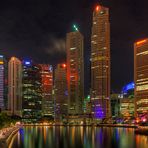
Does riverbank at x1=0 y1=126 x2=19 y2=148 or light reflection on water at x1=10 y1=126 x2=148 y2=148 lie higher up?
riverbank at x1=0 y1=126 x2=19 y2=148

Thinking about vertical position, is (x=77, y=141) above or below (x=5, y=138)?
below

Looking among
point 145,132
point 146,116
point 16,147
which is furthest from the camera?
point 146,116

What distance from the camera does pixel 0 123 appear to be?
10056 cm

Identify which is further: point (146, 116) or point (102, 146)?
point (146, 116)

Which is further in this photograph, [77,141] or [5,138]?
[77,141]

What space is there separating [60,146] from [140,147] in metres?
13.3

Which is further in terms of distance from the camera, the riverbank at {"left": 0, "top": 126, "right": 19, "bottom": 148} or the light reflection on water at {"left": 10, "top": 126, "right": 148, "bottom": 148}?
the light reflection on water at {"left": 10, "top": 126, "right": 148, "bottom": 148}

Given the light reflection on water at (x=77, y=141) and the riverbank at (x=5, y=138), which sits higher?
the riverbank at (x=5, y=138)

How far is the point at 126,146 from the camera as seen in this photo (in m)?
65.1

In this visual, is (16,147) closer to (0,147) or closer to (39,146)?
(39,146)

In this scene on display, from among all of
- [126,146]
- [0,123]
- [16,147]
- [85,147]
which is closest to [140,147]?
[126,146]

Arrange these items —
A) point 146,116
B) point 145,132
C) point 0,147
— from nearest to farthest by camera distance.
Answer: point 0,147
point 145,132
point 146,116

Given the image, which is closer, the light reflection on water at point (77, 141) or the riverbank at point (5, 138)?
the riverbank at point (5, 138)

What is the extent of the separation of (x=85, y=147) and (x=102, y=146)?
3.65 metres
